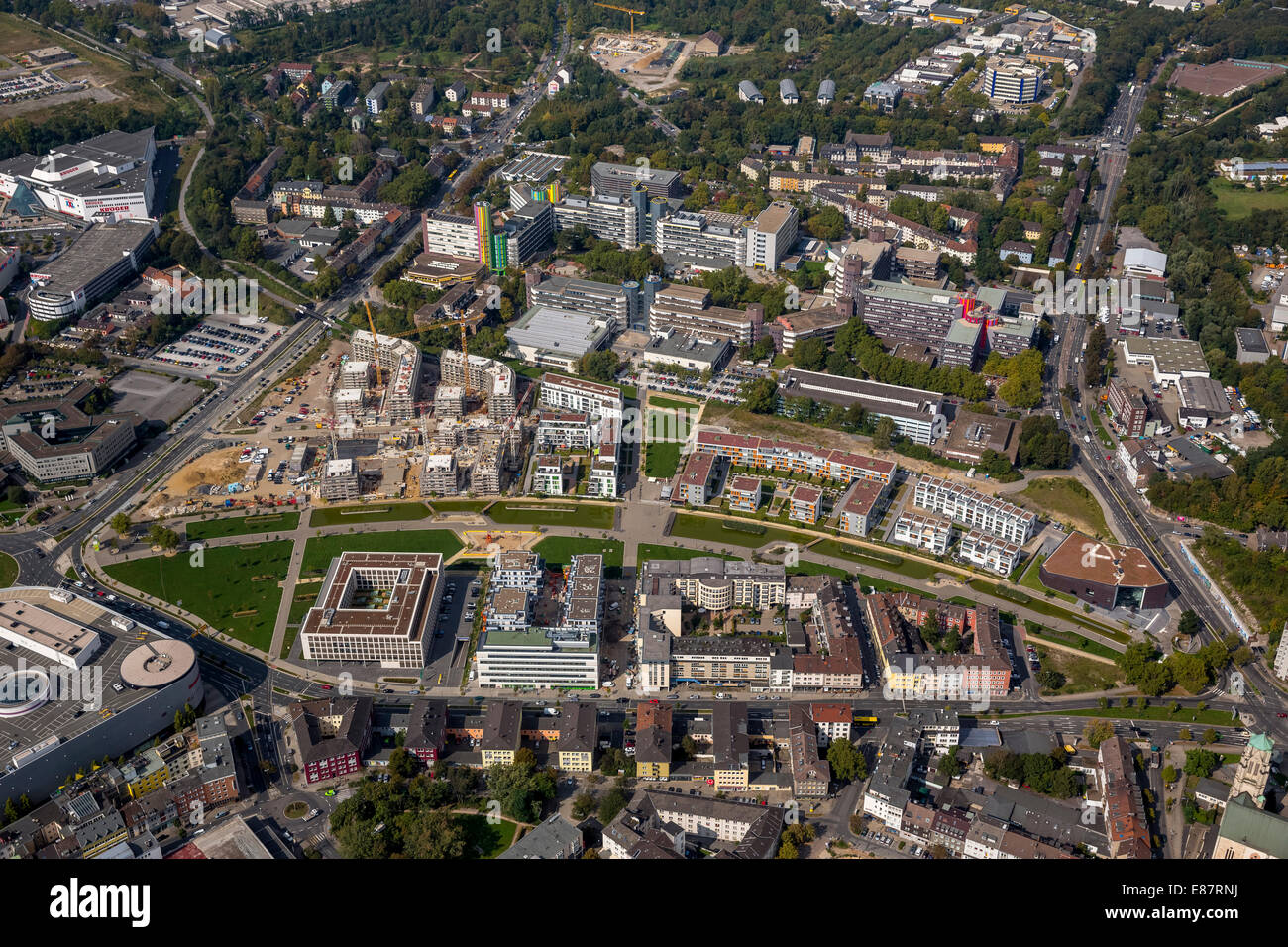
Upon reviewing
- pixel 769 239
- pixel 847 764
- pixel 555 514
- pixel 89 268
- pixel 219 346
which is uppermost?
pixel 769 239

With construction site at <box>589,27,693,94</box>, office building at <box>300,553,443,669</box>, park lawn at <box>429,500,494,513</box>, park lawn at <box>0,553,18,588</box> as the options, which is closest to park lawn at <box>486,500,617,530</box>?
park lawn at <box>429,500,494,513</box>

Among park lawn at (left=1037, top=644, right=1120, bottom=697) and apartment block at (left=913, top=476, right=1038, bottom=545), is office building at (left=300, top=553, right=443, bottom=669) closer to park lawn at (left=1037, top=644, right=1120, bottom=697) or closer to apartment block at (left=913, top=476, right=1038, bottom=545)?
apartment block at (left=913, top=476, right=1038, bottom=545)

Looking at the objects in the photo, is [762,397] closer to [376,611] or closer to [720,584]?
[720,584]

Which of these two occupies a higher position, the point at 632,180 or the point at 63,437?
the point at 632,180

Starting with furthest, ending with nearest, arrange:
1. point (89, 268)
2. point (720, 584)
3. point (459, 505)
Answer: point (89, 268)
point (459, 505)
point (720, 584)

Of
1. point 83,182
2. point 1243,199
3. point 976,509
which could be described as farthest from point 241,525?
point 1243,199

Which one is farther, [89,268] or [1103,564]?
[89,268]
